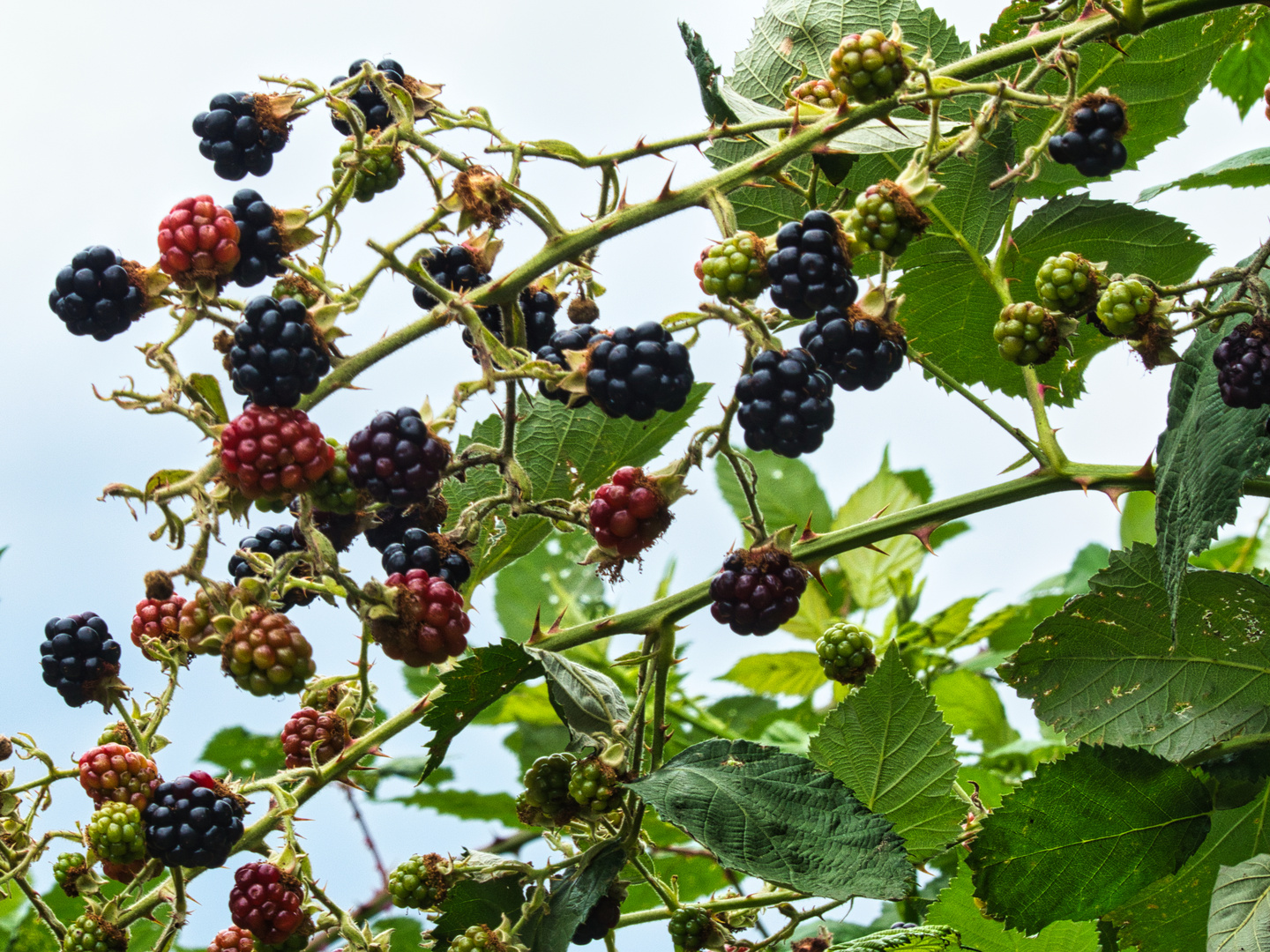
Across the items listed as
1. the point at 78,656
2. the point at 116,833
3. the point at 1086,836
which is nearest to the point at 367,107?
the point at 78,656

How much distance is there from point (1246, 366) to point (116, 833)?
1197 mm

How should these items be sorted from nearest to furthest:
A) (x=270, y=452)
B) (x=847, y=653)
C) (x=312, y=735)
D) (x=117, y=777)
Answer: (x=270, y=452) → (x=117, y=777) → (x=312, y=735) → (x=847, y=653)

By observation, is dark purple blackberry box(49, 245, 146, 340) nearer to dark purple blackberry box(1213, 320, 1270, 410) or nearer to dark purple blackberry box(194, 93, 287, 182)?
dark purple blackberry box(194, 93, 287, 182)

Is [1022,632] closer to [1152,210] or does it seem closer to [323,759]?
[1152,210]

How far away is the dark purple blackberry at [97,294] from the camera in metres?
1.20

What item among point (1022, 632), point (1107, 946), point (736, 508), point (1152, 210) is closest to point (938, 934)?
point (1107, 946)

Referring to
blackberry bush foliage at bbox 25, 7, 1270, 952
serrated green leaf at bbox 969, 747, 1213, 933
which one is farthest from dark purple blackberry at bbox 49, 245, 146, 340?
serrated green leaf at bbox 969, 747, 1213, 933

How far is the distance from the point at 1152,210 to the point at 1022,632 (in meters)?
1.03

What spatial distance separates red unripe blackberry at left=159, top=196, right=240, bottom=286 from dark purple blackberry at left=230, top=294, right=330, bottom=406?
4.3 inches

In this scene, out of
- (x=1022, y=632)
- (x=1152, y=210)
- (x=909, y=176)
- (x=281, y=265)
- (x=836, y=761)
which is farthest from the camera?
(x=1022, y=632)

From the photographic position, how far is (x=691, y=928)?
4.25 feet

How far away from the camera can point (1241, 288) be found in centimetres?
113

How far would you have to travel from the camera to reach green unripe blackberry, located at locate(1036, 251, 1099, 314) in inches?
46.1

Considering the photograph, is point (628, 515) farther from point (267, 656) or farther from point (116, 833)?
point (116, 833)
